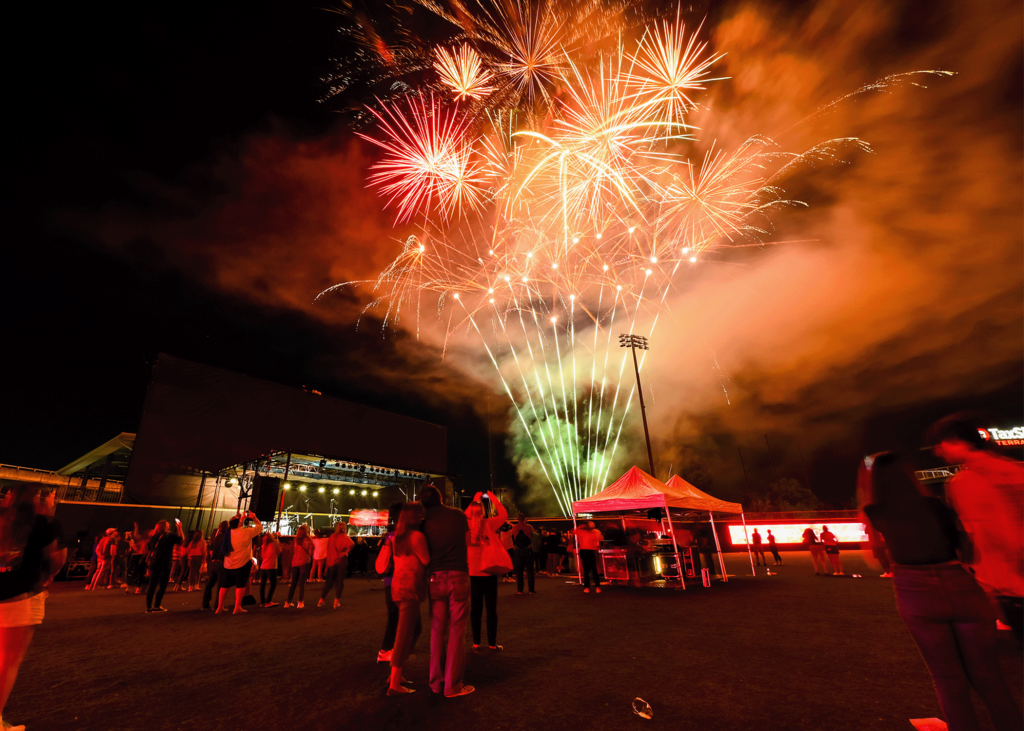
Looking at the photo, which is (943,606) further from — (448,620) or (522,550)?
(522,550)

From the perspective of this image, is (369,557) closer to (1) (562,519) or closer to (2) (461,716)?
(1) (562,519)

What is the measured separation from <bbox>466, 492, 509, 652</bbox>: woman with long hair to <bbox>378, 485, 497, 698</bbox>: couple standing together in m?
0.93

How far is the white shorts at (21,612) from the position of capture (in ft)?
9.08

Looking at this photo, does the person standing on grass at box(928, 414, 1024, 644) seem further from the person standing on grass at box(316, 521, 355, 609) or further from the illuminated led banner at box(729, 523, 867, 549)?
the illuminated led banner at box(729, 523, 867, 549)

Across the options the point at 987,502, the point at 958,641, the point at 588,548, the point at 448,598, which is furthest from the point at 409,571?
the point at 588,548

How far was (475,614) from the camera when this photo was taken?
489cm

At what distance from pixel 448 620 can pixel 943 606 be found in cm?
333

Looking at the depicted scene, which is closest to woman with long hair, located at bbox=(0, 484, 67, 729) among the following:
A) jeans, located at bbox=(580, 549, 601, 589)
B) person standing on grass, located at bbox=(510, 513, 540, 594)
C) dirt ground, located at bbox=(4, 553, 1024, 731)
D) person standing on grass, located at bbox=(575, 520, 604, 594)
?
dirt ground, located at bbox=(4, 553, 1024, 731)

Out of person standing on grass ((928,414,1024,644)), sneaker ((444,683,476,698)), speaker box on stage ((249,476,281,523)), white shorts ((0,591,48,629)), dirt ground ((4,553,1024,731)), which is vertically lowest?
dirt ground ((4,553,1024,731))

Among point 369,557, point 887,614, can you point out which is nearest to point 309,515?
point 369,557

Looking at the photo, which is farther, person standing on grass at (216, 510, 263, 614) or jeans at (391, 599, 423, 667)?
person standing on grass at (216, 510, 263, 614)

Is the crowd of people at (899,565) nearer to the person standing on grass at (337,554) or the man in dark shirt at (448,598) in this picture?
the man in dark shirt at (448,598)

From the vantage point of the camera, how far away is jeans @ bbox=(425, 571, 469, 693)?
11.6 feet

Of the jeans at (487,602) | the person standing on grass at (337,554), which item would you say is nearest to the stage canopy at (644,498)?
the person standing on grass at (337,554)
